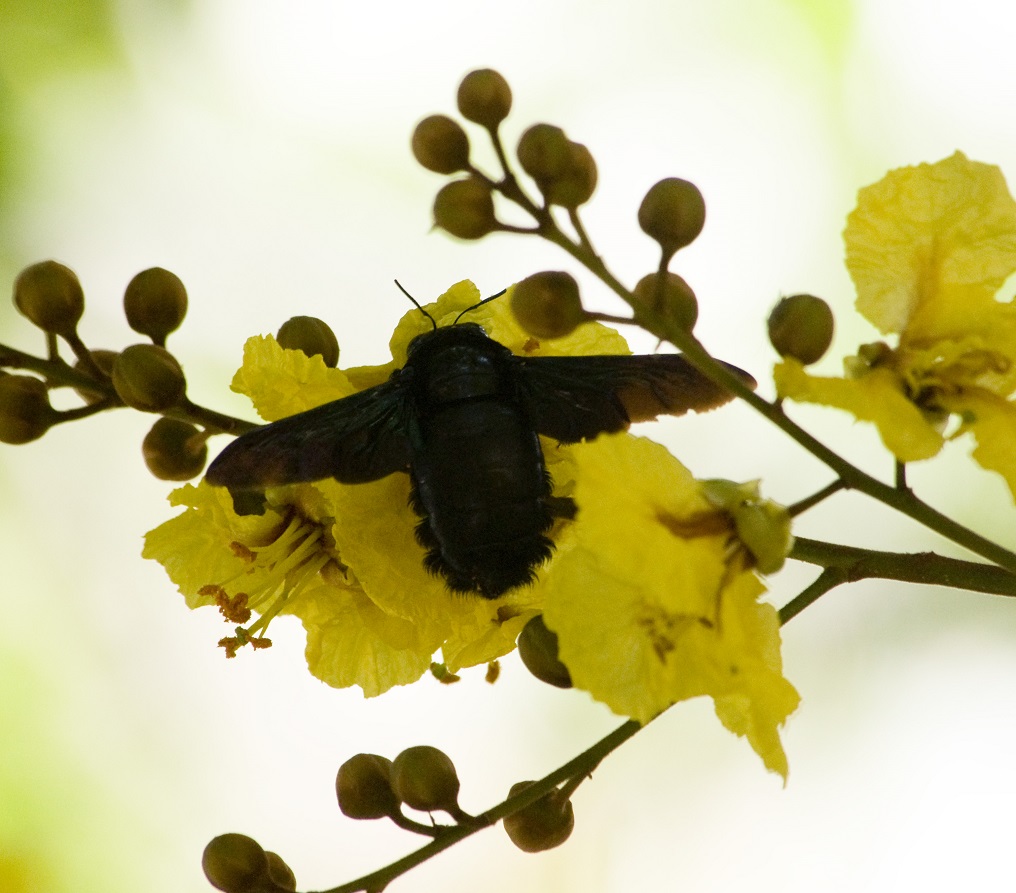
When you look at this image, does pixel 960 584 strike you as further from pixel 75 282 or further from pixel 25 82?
pixel 25 82

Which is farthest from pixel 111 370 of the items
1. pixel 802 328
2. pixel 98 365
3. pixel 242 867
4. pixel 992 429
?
pixel 992 429

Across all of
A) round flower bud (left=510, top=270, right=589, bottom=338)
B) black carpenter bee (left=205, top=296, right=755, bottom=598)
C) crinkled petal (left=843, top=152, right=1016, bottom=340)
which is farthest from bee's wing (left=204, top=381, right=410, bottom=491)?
crinkled petal (left=843, top=152, right=1016, bottom=340)

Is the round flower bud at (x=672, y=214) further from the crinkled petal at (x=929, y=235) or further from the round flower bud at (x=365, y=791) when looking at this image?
the round flower bud at (x=365, y=791)

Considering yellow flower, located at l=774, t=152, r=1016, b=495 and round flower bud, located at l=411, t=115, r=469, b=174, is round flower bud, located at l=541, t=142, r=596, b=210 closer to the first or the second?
round flower bud, located at l=411, t=115, r=469, b=174

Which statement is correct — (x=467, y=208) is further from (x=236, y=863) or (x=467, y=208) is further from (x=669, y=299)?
(x=236, y=863)

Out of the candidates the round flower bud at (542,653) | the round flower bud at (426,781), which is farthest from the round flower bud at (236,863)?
the round flower bud at (542,653)

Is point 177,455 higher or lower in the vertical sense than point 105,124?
lower

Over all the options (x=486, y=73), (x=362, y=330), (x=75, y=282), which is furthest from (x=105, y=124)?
(x=486, y=73)
